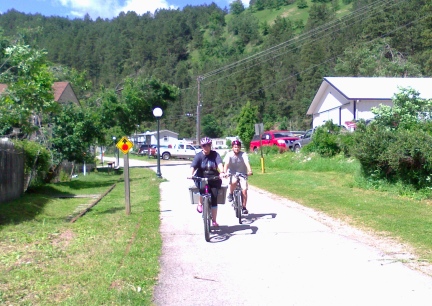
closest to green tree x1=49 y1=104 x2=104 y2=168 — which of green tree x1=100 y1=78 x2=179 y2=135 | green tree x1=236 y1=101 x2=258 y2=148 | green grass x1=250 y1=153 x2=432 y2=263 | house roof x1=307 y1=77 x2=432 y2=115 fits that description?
green grass x1=250 y1=153 x2=432 y2=263

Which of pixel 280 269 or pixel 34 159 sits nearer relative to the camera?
pixel 280 269

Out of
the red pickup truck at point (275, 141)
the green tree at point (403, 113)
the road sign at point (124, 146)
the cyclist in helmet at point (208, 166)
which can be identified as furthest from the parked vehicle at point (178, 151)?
the cyclist in helmet at point (208, 166)

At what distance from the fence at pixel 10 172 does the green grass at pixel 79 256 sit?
1.01m

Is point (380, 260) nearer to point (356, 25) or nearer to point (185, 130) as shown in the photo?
point (356, 25)

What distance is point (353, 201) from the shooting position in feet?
44.9

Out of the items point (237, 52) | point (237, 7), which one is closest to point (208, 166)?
point (237, 52)

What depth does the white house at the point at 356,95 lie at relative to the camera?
114 feet

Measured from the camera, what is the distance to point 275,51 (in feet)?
291

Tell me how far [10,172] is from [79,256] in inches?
332

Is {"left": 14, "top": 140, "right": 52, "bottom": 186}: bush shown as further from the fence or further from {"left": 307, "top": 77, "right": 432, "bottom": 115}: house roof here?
{"left": 307, "top": 77, "right": 432, "bottom": 115}: house roof

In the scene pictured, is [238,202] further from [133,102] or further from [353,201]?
[133,102]

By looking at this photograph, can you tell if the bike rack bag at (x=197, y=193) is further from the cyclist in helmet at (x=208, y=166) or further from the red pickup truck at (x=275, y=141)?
the red pickup truck at (x=275, y=141)

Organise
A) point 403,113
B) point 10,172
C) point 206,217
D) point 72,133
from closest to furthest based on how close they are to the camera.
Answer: point 206,217 → point 10,172 → point 403,113 → point 72,133

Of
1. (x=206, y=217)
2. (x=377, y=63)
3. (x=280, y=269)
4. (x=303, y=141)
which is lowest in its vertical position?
(x=280, y=269)
